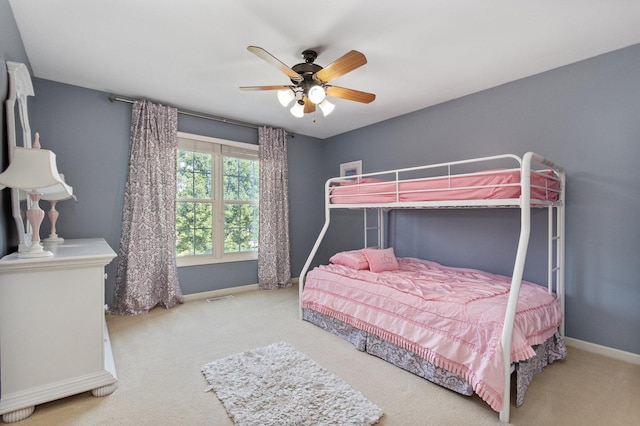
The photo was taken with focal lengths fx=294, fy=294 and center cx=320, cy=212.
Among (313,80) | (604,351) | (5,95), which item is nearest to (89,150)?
(5,95)

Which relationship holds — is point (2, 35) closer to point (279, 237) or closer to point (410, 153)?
point (279, 237)

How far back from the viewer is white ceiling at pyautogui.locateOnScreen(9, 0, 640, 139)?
73.4 inches

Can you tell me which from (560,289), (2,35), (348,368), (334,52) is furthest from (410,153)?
(2,35)

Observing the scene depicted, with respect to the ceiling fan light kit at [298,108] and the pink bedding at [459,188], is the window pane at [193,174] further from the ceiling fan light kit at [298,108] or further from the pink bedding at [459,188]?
the pink bedding at [459,188]

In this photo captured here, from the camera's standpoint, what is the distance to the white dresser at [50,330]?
5.24 ft

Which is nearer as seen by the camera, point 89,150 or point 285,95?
point 285,95

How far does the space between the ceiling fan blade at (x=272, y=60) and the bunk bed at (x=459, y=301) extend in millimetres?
1227

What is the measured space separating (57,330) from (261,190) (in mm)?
2826

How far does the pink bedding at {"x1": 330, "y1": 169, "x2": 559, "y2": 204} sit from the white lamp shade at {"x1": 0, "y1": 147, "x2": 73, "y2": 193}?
235 cm

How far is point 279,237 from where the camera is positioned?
443 cm

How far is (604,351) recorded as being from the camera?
237 cm

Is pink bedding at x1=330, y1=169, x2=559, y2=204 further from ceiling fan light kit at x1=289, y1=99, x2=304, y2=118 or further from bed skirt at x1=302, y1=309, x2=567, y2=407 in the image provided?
bed skirt at x1=302, y1=309, x2=567, y2=407

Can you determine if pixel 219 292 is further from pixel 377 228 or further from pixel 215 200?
pixel 377 228

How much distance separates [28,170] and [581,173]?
391cm
